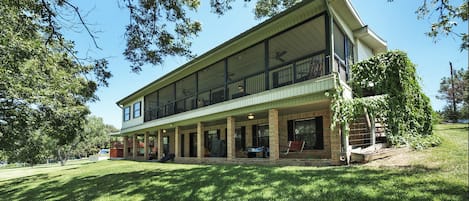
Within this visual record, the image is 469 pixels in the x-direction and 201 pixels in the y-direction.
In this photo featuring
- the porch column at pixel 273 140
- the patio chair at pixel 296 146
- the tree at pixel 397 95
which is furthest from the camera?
the patio chair at pixel 296 146

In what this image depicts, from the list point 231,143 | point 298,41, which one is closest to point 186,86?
point 231,143

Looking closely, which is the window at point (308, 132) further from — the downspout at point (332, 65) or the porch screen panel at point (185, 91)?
the porch screen panel at point (185, 91)

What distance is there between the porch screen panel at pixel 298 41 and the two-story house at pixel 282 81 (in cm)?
4

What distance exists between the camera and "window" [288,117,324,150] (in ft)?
36.5

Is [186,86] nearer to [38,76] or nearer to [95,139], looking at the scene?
[38,76]

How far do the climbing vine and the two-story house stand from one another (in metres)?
0.75

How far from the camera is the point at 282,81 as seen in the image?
13.6 meters

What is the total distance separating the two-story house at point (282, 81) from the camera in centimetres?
914

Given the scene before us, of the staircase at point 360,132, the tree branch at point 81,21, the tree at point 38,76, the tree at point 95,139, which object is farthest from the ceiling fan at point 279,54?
the tree at point 95,139

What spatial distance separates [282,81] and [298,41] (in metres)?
2.46

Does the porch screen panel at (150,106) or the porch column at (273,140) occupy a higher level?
the porch screen panel at (150,106)

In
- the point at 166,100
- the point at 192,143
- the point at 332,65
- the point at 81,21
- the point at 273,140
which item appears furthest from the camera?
the point at 166,100

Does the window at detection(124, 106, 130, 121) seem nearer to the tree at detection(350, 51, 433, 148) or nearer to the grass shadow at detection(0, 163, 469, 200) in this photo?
the grass shadow at detection(0, 163, 469, 200)

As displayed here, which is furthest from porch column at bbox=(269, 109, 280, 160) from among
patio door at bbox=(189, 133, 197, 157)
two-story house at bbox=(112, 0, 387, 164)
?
patio door at bbox=(189, 133, 197, 157)
